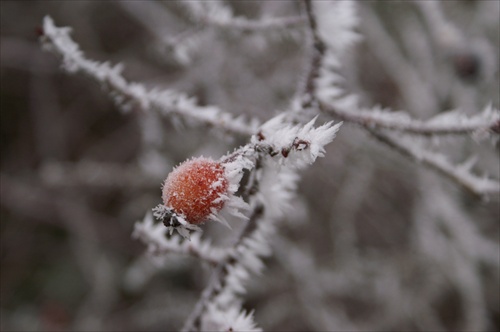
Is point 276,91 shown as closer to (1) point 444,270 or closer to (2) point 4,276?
(1) point 444,270

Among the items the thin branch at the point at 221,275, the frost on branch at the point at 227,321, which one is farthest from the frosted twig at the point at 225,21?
the frost on branch at the point at 227,321

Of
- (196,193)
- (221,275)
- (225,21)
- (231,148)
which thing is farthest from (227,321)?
(231,148)

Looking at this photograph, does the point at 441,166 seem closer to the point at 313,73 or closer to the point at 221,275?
the point at 313,73

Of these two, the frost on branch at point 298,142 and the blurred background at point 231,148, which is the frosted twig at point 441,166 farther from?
the blurred background at point 231,148

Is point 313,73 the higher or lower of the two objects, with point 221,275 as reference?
higher

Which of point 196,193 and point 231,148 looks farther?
point 231,148
